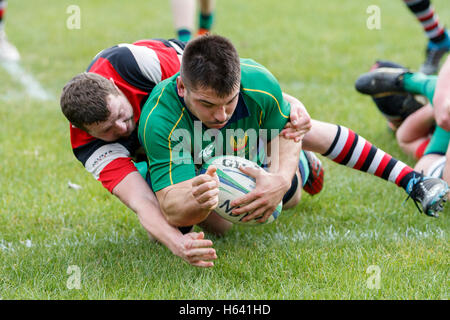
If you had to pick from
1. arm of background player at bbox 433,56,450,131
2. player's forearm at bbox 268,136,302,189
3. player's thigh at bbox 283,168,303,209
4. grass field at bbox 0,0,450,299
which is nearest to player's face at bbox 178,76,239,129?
player's forearm at bbox 268,136,302,189

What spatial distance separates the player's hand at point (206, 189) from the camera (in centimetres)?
246

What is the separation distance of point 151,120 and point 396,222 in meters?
1.72

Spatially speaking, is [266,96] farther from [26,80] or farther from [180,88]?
[26,80]

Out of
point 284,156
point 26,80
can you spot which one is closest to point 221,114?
point 284,156

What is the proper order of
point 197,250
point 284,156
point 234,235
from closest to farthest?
point 197,250 < point 284,156 < point 234,235

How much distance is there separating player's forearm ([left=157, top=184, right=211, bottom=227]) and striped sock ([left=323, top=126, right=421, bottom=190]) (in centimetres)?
114

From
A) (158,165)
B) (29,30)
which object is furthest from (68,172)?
(29,30)

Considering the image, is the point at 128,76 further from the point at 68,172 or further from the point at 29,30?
the point at 29,30

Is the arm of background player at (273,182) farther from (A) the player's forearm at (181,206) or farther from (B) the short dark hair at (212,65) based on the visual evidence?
(B) the short dark hair at (212,65)

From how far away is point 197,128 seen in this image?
2904mm

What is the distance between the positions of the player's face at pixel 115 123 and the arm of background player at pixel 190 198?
0.43m

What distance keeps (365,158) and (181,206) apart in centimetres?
138

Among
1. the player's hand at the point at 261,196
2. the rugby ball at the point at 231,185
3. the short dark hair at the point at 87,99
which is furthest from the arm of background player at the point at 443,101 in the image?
the short dark hair at the point at 87,99

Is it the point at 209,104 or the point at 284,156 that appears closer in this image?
the point at 209,104
